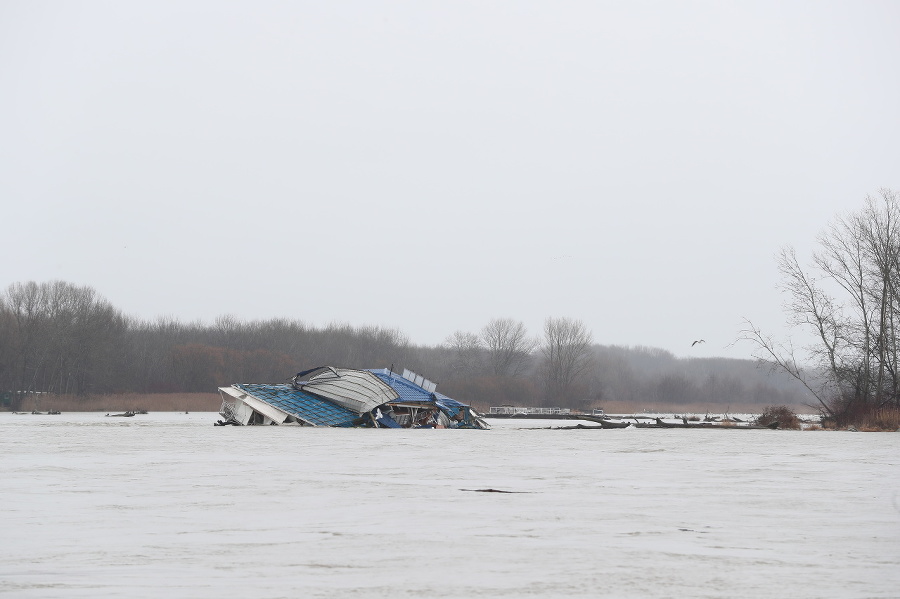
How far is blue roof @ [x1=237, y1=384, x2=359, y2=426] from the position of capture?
36531mm

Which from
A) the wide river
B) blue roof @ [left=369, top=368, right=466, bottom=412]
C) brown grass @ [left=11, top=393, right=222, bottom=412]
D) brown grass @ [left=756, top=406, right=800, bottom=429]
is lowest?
brown grass @ [left=11, top=393, right=222, bottom=412]

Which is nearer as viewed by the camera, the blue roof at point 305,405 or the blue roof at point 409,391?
the blue roof at point 305,405

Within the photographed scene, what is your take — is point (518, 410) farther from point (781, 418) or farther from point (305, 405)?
point (305, 405)

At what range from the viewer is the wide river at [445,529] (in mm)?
5766

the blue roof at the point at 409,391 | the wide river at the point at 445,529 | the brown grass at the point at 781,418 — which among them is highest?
the blue roof at the point at 409,391

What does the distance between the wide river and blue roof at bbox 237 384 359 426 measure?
19.7m

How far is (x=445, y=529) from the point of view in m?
8.16

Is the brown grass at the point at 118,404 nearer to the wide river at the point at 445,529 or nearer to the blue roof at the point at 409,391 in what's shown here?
the blue roof at the point at 409,391

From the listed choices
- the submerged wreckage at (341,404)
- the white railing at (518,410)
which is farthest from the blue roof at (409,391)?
the white railing at (518,410)

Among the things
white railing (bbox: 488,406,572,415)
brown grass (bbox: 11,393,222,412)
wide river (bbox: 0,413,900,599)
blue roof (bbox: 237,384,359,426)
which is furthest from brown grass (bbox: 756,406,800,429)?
white railing (bbox: 488,406,572,415)

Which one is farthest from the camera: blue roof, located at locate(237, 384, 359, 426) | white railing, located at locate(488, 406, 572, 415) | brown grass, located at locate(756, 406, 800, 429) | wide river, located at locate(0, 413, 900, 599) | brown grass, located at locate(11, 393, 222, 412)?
white railing, located at locate(488, 406, 572, 415)

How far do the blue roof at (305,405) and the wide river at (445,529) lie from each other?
19.7 m

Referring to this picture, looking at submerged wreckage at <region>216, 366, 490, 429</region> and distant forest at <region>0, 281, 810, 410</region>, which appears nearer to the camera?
submerged wreckage at <region>216, 366, 490, 429</region>

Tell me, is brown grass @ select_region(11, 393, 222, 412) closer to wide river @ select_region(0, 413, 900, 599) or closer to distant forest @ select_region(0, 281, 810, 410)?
distant forest @ select_region(0, 281, 810, 410)
